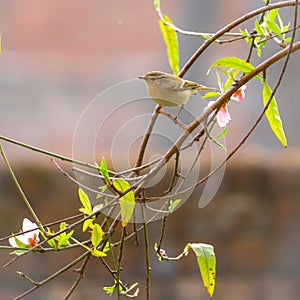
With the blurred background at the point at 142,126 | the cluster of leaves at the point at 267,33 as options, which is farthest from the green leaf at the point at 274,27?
the blurred background at the point at 142,126

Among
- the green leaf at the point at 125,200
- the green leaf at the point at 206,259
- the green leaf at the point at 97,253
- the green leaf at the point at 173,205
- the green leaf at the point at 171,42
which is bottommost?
the green leaf at the point at 206,259

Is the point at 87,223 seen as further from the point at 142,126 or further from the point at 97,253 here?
the point at 142,126

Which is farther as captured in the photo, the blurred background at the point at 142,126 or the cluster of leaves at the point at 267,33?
the blurred background at the point at 142,126

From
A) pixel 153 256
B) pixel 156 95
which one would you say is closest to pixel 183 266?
pixel 153 256

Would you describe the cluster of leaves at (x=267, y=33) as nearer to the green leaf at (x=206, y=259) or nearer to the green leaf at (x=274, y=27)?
the green leaf at (x=274, y=27)

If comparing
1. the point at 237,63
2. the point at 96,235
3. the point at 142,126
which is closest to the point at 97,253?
the point at 96,235

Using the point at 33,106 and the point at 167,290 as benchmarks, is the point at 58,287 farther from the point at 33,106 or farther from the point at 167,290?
the point at 33,106

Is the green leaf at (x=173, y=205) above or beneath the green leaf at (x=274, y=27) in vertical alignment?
beneath
